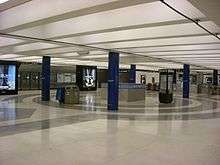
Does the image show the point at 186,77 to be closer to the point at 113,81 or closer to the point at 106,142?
the point at 113,81

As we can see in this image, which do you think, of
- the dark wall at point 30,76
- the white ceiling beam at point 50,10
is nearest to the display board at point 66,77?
the dark wall at point 30,76

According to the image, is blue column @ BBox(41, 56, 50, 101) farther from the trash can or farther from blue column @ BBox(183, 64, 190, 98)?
blue column @ BBox(183, 64, 190, 98)

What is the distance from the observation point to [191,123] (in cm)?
1180

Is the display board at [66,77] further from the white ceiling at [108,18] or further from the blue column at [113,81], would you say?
the white ceiling at [108,18]

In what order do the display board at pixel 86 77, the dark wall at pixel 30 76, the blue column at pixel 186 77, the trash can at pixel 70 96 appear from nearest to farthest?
the trash can at pixel 70 96, the blue column at pixel 186 77, the dark wall at pixel 30 76, the display board at pixel 86 77

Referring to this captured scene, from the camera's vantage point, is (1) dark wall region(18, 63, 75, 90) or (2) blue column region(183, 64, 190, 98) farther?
(1) dark wall region(18, 63, 75, 90)

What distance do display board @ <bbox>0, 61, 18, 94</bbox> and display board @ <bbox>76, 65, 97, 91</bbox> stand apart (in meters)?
10.1

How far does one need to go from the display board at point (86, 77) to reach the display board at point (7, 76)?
33.2 ft

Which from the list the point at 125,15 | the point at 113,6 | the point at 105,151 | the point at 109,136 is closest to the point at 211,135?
the point at 109,136

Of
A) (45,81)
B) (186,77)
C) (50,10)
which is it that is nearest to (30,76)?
(45,81)

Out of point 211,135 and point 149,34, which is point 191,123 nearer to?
point 211,135

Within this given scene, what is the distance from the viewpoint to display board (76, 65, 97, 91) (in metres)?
35.3

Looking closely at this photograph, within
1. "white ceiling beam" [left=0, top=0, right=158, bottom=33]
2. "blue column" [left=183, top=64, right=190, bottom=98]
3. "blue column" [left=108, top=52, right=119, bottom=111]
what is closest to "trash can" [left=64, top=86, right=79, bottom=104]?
"blue column" [left=108, top=52, right=119, bottom=111]

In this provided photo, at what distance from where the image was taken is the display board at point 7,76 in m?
25.5
